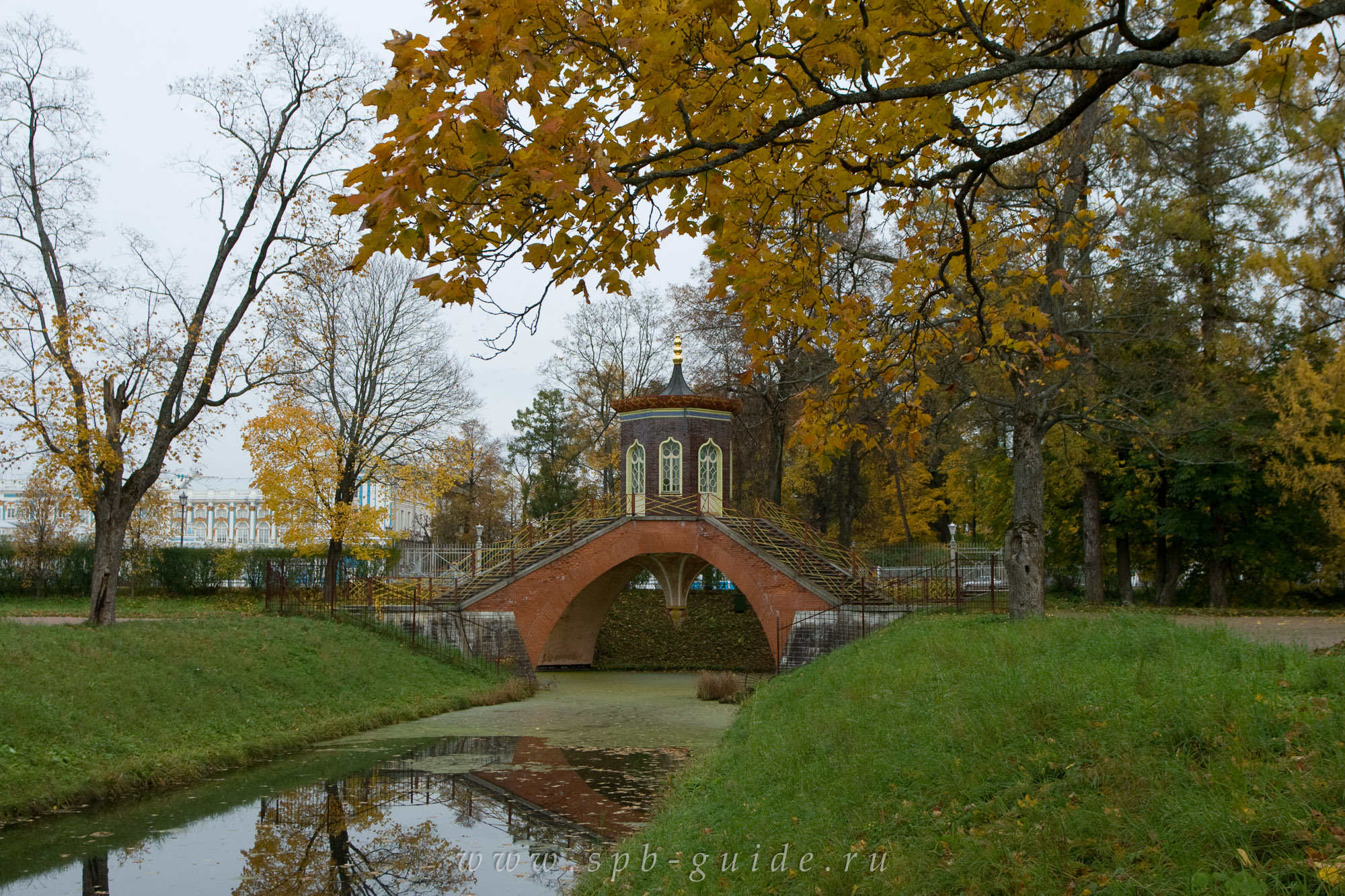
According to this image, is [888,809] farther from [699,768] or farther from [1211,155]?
[1211,155]

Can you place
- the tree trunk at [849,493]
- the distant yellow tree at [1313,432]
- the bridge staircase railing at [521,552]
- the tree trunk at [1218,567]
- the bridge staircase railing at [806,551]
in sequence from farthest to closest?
the tree trunk at [849,493]
the tree trunk at [1218,567]
the bridge staircase railing at [521,552]
the bridge staircase railing at [806,551]
the distant yellow tree at [1313,432]

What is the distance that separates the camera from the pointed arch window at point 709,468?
27859 mm

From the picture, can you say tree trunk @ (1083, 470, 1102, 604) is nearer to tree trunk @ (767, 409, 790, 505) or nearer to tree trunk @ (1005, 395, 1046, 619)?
tree trunk @ (767, 409, 790, 505)

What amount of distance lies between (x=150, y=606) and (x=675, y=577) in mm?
14386

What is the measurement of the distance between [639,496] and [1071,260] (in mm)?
13643

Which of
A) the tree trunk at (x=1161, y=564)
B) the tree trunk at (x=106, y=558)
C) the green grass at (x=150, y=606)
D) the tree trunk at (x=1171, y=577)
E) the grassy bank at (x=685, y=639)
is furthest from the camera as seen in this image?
the grassy bank at (x=685, y=639)

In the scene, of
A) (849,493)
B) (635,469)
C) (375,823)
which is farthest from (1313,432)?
(375,823)

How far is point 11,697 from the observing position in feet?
36.4

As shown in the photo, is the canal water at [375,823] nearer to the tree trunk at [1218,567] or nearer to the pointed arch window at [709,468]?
the pointed arch window at [709,468]

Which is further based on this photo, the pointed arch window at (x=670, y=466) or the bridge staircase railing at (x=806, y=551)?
the pointed arch window at (x=670, y=466)

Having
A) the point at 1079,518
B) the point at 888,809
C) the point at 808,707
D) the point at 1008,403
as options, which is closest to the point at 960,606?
the point at 1008,403

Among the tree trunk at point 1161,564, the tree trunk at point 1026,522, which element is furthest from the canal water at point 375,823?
the tree trunk at point 1161,564

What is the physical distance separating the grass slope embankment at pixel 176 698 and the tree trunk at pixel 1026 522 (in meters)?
9.96

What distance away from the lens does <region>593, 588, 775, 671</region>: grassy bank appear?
3066 centimetres
